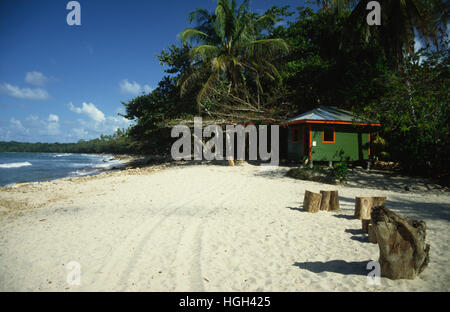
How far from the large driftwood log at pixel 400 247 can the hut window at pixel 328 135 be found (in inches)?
426

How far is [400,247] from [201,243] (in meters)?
2.87

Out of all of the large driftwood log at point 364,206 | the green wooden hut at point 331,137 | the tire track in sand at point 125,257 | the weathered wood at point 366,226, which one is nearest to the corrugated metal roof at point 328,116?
the green wooden hut at point 331,137

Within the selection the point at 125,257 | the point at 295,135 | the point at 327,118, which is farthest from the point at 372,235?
the point at 295,135

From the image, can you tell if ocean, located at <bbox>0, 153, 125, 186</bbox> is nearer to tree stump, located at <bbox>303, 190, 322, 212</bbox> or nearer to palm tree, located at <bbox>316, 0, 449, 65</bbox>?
tree stump, located at <bbox>303, 190, 322, 212</bbox>

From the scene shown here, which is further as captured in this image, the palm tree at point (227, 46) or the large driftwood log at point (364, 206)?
the palm tree at point (227, 46)

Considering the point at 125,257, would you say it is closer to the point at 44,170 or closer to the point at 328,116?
the point at 328,116

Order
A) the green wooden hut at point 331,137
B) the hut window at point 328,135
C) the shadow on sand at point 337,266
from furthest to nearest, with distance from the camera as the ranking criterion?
the hut window at point 328,135
the green wooden hut at point 331,137
the shadow on sand at point 337,266

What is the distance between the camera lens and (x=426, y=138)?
9.74 meters

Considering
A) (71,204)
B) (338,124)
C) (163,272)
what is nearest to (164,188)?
(71,204)

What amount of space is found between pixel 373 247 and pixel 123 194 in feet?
24.8

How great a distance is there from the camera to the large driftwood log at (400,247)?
8.46ft

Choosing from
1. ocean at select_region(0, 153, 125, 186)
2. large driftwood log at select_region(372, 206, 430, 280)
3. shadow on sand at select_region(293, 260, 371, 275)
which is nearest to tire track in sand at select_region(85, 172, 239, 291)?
shadow on sand at select_region(293, 260, 371, 275)

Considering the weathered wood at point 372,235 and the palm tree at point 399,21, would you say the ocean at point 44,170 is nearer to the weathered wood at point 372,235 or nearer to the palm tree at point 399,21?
the weathered wood at point 372,235
